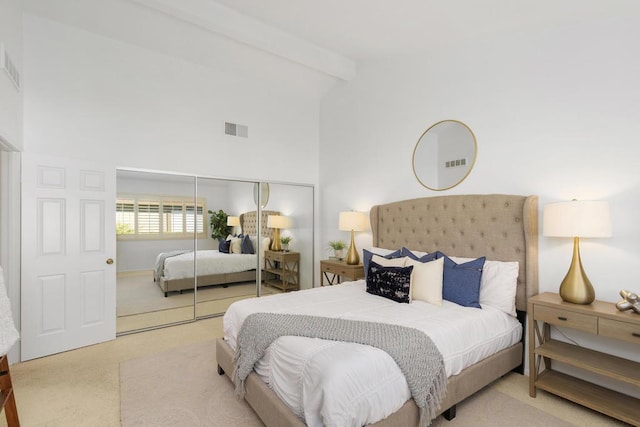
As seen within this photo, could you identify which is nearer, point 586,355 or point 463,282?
point 586,355

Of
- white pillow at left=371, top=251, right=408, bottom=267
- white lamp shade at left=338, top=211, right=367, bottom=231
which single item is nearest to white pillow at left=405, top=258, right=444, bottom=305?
white pillow at left=371, top=251, right=408, bottom=267

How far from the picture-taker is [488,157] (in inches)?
122

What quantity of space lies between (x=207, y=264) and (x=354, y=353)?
3.16 m

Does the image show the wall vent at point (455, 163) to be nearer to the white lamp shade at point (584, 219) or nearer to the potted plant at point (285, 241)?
the white lamp shade at point (584, 219)

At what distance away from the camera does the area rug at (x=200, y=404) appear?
215cm

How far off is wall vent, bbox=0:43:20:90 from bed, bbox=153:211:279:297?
7.17 feet

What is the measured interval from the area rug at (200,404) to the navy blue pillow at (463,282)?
0.71m

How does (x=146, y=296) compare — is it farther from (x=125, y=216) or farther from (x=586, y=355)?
(x=586, y=355)

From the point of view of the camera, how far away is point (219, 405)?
2.33 meters

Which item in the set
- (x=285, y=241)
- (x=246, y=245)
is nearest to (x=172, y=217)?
(x=246, y=245)

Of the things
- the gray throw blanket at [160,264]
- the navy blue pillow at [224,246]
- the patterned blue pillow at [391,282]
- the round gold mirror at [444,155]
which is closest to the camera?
the patterned blue pillow at [391,282]

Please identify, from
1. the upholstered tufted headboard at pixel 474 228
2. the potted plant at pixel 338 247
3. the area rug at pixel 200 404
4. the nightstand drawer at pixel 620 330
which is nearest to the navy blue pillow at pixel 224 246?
the potted plant at pixel 338 247

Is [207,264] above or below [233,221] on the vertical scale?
below

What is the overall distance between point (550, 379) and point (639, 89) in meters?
2.25
